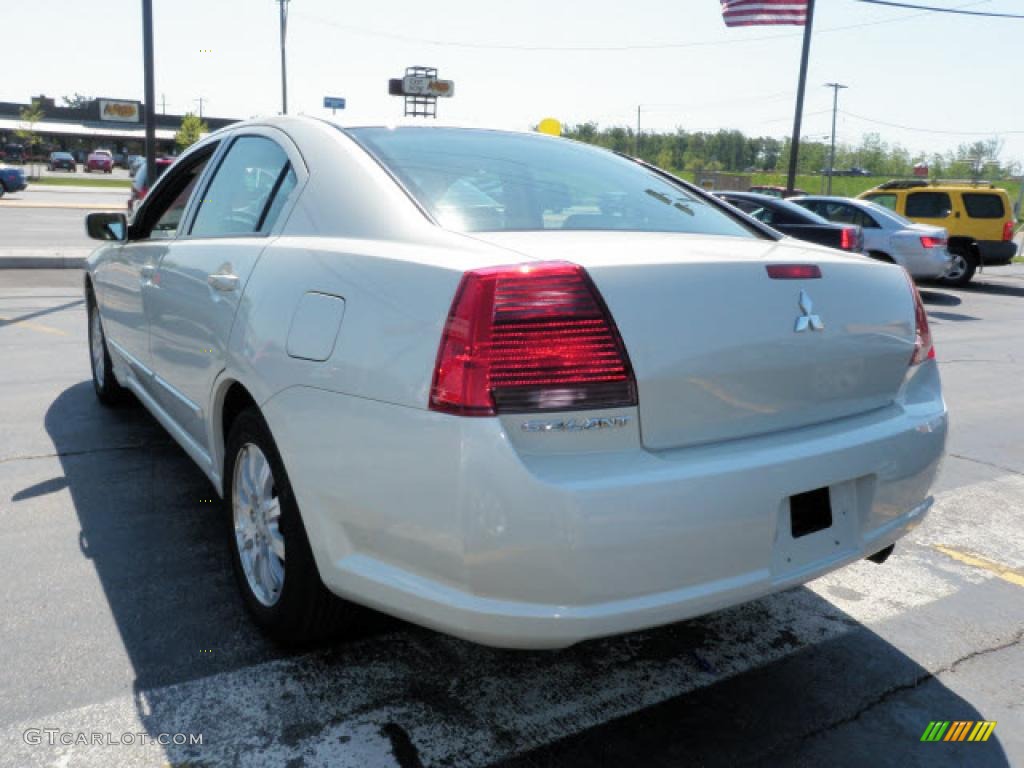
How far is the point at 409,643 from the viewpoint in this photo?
8.96 ft

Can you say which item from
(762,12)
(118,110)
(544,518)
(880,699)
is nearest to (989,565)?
(880,699)

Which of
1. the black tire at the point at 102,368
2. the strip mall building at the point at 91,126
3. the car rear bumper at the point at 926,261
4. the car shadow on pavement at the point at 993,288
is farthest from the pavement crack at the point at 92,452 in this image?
the strip mall building at the point at 91,126

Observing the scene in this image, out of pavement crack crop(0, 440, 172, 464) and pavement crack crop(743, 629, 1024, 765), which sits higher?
pavement crack crop(0, 440, 172, 464)

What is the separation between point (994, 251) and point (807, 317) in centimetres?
1704

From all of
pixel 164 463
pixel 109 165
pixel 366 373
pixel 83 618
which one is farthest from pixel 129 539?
pixel 109 165

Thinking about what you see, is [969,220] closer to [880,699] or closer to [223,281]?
[880,699]

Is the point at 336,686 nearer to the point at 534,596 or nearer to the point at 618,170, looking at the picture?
the point at 534,596

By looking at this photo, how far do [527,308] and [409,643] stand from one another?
4.32 feet

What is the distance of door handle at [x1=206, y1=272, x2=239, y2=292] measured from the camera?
275 centimetres

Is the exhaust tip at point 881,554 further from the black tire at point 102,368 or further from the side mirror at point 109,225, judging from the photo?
the black tire at point 102,368

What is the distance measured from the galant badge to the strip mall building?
272ft

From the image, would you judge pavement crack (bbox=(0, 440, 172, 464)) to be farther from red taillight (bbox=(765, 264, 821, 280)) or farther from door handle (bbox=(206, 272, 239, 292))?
red taillight (bbox=(765, 264, 821, 280))

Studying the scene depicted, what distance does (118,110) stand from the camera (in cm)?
8300

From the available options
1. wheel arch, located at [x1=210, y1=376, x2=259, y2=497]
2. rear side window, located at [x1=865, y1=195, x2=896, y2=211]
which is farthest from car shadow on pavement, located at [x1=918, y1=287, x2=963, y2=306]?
wheel arch, located at [x1=210, y1=376, x2=259, y2=497]
